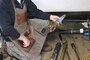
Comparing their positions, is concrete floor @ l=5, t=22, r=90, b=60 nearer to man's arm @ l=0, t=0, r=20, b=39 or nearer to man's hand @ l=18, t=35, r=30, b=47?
man's hand @ l=18, t=35, r=30, b=47

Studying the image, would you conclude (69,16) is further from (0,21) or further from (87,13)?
(0,21)

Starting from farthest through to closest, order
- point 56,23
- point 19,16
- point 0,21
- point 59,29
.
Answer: point 59,29 → point 56,23 → point 19,16 → point 0,21

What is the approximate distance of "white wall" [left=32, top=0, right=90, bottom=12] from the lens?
67.6 inches

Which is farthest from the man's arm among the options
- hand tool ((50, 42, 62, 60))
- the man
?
hand tool ((50, 42, 62, 60))

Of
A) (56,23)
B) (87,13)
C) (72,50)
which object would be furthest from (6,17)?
(87,13)

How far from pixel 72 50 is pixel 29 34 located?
13.2 inches

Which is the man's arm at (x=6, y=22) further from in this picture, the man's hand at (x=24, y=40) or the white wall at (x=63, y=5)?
the white wall at (x=63, y=5)

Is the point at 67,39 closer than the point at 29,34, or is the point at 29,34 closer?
the point at 29,34

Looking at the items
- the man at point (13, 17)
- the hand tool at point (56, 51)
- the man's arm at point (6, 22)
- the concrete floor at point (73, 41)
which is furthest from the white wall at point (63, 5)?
the man's arm at point (6, 22)

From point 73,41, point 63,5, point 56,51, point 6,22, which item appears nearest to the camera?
point 6,22

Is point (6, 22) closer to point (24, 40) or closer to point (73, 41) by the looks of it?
point (24, 40)

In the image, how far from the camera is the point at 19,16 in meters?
1.38

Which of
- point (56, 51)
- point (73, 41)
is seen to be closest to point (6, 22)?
point (56, 51)

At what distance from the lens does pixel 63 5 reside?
174 centimetres
